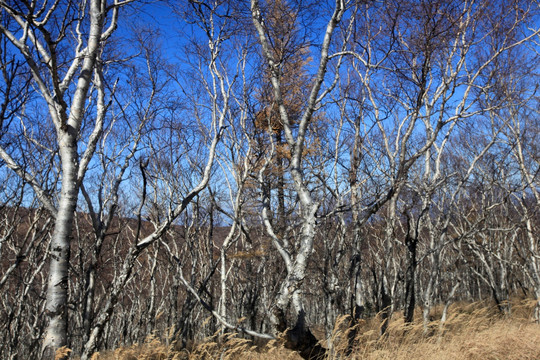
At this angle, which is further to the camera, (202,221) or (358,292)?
(202,221)

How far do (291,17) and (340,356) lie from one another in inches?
173

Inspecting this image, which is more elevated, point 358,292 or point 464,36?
point 464,36

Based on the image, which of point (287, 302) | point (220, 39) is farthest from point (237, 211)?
point (287, 302)

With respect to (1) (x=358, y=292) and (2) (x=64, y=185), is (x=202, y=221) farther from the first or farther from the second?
(2) (x=64, y=185)

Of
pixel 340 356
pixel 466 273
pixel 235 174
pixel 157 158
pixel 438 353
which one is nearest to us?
pixel 340 356

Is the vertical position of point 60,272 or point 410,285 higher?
point 60,272

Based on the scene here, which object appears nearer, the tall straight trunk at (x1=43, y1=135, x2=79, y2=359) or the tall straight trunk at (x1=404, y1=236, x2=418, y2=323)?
the tall straight trunk at (x1=43, y1=135, x2=79, y2=359)

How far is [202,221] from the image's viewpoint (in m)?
11.4

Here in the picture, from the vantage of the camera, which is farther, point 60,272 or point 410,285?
point 410,285

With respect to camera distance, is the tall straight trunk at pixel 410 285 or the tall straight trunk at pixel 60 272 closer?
the tall straight trunk at pixel 60 272

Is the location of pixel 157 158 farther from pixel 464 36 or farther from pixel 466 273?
pixel 466 273

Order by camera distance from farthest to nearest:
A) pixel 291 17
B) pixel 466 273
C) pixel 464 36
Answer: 1. pixel 466 273
2. pixel 464 36
3. pixel 291 17

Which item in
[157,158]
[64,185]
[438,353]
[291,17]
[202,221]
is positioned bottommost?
[438,353]

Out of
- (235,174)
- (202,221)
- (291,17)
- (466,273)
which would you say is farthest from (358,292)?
(466,273)
